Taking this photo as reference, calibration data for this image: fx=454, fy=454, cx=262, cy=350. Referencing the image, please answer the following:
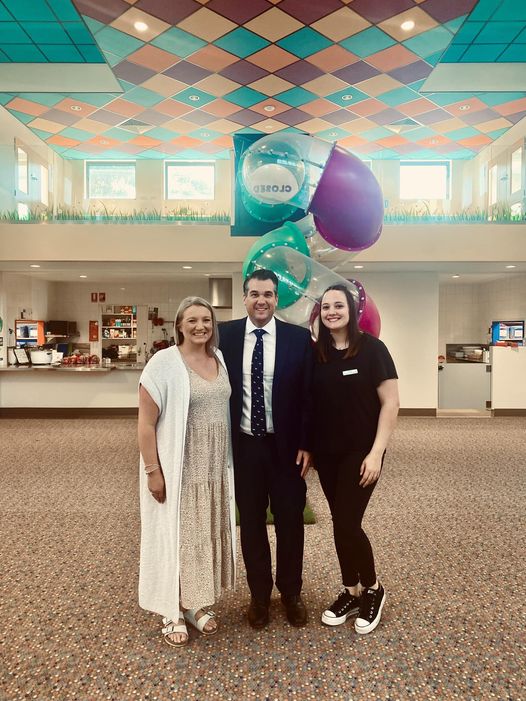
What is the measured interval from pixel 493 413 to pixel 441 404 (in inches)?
39.6

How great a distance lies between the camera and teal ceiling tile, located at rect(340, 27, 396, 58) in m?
5.65

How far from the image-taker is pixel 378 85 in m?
6.77

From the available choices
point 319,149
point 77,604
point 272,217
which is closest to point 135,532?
point 77,604

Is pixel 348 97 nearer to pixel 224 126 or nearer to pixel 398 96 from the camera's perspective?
pixel 398 96

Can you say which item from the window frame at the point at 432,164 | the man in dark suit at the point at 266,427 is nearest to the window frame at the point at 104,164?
the window frame at the point at 432,164

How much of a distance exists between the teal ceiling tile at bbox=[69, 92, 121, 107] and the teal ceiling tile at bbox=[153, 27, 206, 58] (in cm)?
156

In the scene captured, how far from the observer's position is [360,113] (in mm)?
7605

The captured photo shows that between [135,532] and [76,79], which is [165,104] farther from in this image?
[135,532]

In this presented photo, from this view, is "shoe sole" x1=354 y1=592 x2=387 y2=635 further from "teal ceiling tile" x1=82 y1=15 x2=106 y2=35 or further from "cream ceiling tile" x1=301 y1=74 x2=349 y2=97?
"cream ceiling tile" x1=301 y1=74 x2=349 y2=97

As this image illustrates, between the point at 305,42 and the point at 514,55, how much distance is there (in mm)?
2988

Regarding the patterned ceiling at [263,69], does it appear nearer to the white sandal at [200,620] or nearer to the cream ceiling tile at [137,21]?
the cream ceiling tile at [137,21]

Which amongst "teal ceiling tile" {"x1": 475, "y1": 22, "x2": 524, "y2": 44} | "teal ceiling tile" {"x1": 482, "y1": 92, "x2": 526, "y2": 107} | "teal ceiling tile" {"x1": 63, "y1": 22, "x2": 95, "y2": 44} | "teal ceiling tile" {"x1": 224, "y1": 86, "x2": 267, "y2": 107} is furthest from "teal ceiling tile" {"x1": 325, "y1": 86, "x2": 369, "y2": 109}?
"teal ceiling tile" {"x1": 63, "y1": 22, "x2": 95, "y2": 44}

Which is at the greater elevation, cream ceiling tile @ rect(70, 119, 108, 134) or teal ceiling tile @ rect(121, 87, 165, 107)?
teal ceiling tile @ rect(121, 87, 165, 107)

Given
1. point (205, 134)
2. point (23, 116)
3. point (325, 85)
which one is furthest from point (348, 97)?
point (23, 116)
